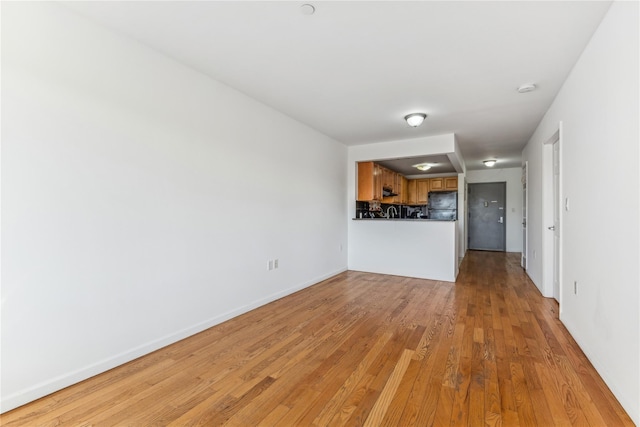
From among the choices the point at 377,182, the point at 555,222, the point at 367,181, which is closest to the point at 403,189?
the point at 377,182

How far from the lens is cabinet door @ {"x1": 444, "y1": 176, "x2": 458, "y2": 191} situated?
8.34m

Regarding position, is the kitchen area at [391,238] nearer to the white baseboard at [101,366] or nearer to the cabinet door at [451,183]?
the cabinet door at [451,183]

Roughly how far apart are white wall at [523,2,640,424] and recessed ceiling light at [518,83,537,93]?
0.92 ft

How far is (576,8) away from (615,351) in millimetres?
2167

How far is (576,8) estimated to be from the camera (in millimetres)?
1915

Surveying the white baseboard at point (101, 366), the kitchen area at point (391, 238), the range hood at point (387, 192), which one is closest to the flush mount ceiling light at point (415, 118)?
the kitchen area at point (391, 238)

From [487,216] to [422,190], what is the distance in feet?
6.56

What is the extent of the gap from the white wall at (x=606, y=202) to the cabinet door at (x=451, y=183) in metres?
5.49

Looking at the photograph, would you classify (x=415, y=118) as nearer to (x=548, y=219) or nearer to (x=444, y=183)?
(x=548, y=219)

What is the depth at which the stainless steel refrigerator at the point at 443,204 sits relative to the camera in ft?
28.1

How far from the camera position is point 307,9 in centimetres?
193

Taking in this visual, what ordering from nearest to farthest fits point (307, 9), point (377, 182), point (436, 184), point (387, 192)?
point (307, 9) < point (377, 182) < point (387, 192) < point (436, 184)

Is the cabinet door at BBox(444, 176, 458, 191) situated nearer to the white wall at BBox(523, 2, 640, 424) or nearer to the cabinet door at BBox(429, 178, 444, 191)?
the cabinet door at BBox(429, 178, 444, 191)

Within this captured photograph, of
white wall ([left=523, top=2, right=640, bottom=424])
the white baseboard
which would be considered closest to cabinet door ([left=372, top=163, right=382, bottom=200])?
white wall ([left=523, top=2, right=640, bottom=424])
